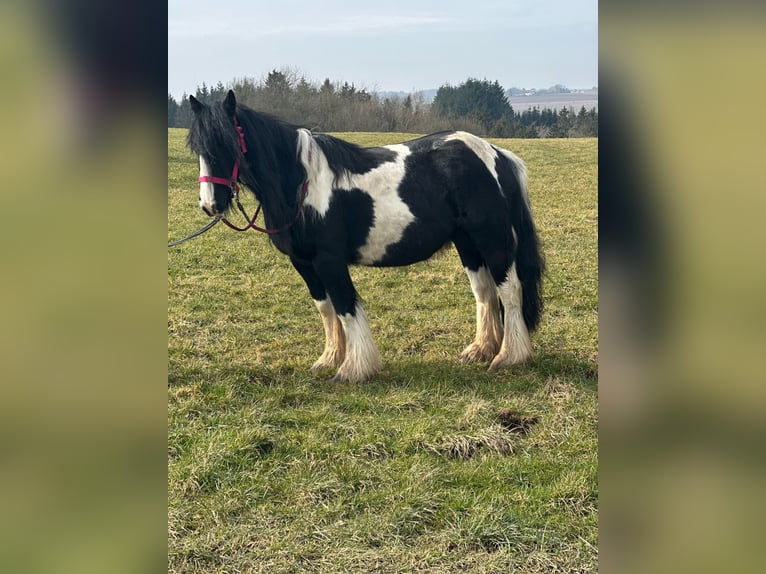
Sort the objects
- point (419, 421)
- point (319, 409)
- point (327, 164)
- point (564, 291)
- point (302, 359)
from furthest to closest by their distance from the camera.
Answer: point (564, 291) → point (302, 359) → point (327, 164) → point (319, 409) → point (419, 421)

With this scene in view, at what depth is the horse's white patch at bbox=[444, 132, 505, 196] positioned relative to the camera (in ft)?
16.8

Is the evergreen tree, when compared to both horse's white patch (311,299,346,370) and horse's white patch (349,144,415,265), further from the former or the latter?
horse's white patch (311,299,346,370)

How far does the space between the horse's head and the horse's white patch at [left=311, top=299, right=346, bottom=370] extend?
1.33m

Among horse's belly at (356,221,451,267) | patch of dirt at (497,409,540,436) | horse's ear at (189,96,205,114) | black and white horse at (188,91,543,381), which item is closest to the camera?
horse's ear at (189,96,205,114)

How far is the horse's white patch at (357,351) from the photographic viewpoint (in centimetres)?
496

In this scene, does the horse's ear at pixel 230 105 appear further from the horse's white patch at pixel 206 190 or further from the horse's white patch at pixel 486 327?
the horse's white patch at pixel 486 327

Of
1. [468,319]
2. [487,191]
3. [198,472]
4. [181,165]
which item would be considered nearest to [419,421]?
[198,472]

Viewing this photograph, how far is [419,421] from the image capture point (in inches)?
164

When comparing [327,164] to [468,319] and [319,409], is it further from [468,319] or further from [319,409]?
[468,319]

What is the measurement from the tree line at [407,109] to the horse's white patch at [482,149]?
1705cm

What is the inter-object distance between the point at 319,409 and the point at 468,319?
272 cm

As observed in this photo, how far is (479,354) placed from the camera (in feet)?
17.9

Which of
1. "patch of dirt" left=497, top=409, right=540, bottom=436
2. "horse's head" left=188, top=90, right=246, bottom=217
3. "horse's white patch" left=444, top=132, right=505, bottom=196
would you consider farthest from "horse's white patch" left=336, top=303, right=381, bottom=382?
"horse's white patch" left=444, top=132, right=505, bottom=196

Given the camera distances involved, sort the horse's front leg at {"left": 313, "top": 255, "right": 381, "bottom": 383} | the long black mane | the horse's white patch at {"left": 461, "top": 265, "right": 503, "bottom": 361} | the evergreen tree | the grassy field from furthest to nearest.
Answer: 1. the horse's white patch at {"left": 461, "top": 265, "right": 503, "bottom": 361}
2. the horse's front leg at {"left": 313, "top": 255, "right": 381, "bottom": 383}
3. the long black mane
4. the grassy field
5. the evergreen tree
